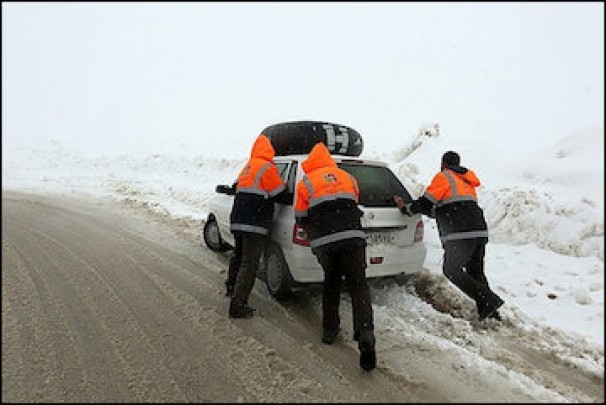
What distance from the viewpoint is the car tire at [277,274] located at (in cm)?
498

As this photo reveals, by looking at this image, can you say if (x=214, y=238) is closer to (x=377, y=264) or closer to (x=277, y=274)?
(x=277, y=274)

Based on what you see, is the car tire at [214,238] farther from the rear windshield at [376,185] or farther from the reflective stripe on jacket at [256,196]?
the rear windshield at [376,185]

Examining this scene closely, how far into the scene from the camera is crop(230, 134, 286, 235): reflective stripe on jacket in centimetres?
486

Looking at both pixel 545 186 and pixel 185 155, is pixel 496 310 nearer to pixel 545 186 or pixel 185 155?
pixel 545 186

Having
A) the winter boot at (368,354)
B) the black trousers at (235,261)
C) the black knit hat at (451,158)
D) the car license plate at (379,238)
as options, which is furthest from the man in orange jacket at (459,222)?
the black trousers at (235,261)

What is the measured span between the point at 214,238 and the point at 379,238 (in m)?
3.21

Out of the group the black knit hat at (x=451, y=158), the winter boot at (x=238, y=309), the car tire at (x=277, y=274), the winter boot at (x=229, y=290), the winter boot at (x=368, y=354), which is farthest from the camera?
the winter boot at (x=229, y=290)

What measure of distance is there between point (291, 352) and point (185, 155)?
732 inches

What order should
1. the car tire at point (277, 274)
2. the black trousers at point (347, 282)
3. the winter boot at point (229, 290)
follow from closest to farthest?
the black trousers at point (347, 282) → the car tire at point (277, 274) → the winter boot at point (229, 290)

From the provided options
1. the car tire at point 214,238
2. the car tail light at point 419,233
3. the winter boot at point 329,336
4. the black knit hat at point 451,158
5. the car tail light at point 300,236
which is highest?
the black knit hat at point 451,158

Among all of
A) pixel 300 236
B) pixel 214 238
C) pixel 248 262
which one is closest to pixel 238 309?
pixel 248 262

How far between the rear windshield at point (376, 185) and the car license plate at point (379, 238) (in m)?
0.34

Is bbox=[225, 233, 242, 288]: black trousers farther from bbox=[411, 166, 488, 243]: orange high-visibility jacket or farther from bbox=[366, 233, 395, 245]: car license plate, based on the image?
bbox=[411, 166, 488, 243]: orange high-visibility jacket

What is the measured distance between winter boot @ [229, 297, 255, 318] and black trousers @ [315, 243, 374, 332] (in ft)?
3.03
